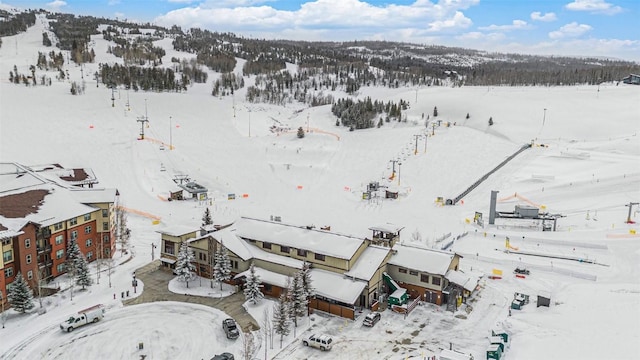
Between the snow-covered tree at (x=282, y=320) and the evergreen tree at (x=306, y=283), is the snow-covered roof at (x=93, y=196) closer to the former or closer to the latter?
the evergreen tree at (x=306, y=283)

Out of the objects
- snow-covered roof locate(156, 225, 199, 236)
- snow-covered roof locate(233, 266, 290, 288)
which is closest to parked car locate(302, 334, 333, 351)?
snow-covered roof locate(233, 266, 290, 288)

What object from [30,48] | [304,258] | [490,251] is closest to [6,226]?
[304,258]

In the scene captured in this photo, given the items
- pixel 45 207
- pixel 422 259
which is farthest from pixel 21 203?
pixel 422 259

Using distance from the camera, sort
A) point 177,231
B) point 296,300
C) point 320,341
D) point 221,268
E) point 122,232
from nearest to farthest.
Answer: point 320,341 → point 296,300 → point 221,268 → point 177,231 → point 122,232

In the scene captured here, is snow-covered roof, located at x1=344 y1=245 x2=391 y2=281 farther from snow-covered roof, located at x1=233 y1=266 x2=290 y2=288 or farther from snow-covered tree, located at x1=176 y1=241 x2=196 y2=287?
snow-covered tree, located at x1=176 y1=241 x2=196 y2=287

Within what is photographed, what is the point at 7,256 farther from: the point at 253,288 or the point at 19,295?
the point at 253,288

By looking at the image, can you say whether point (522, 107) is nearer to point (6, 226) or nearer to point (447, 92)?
point (447, 92)
